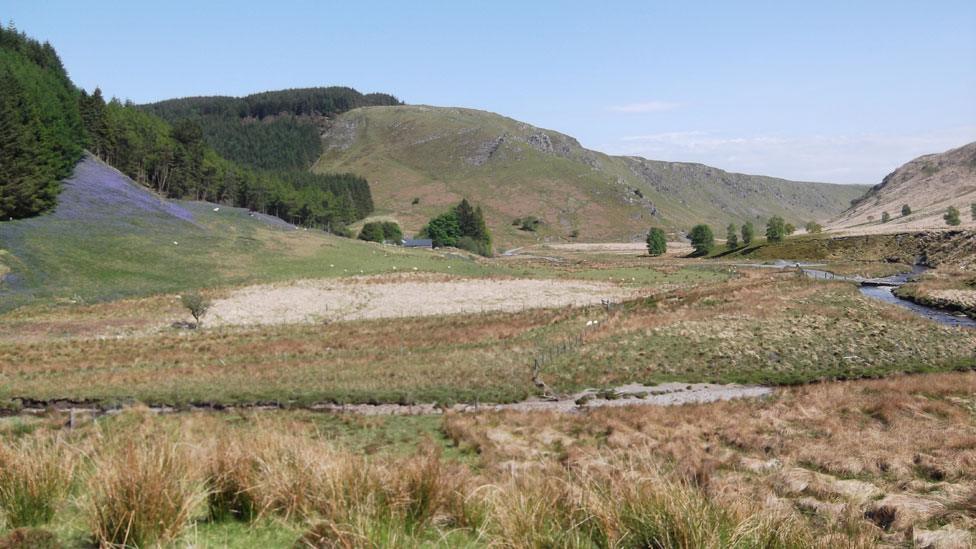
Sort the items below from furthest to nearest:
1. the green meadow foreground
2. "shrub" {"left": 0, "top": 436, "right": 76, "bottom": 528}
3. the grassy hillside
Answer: the grassy hillside → "shrub" {"left": 0, "top": 436, "right": 76, "bottom": 528} → the green meadow foreground

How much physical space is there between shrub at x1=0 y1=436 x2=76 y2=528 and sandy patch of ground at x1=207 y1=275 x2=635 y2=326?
43.6 meters

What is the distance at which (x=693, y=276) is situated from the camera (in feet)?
280

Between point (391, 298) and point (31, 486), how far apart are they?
5474cm

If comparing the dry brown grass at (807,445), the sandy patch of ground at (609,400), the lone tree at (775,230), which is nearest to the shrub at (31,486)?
the dry brown grass at (807,445)

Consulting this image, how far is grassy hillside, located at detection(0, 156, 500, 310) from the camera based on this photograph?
186 ft

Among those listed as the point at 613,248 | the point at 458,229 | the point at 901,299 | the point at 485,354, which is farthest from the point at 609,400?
the point at 613,248

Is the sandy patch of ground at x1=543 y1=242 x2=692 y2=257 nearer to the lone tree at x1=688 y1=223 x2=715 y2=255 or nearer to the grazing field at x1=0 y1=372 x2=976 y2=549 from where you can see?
the lone tree at x1=688 y1=223 x2=715 y2=255

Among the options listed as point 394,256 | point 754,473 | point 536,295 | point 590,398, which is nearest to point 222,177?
point 394,256

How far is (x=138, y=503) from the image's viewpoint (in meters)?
6.16

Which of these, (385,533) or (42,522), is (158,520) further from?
(385,533)

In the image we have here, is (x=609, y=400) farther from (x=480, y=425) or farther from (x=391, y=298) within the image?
(x=391, y=298)

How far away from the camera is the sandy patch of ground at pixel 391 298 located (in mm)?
52688

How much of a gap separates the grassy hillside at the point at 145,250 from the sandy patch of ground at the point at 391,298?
7788 mm

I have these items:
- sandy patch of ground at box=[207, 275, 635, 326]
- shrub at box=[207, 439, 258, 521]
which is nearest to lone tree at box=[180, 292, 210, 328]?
sandy patch of ground at box=[207, 275, 635, 326]
